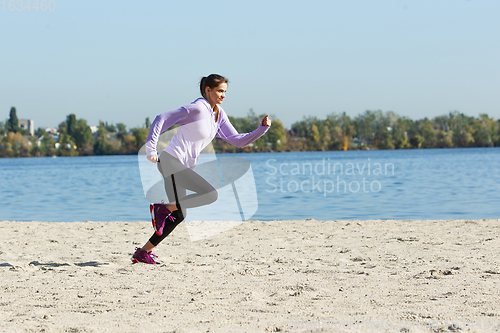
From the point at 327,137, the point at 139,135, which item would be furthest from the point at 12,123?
the point at 327,137

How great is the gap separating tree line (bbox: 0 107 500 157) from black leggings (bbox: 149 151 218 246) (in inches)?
4473

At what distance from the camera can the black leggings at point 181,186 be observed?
527 centimetres

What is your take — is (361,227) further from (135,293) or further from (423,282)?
(135,293)

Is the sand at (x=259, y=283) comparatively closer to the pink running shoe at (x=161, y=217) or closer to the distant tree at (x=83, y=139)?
the pink running shoe at (x=161, y=217)

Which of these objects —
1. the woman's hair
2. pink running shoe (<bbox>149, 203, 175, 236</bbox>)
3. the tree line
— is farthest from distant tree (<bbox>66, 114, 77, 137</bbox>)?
the woman's hair

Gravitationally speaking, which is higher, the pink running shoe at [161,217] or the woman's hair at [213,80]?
the woman's hair at [213,80]

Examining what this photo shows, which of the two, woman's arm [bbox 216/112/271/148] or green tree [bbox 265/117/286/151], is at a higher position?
green tree [bbox 265/117/286/151]

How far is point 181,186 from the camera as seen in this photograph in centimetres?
549

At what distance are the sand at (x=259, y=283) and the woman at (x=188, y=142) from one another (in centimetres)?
68

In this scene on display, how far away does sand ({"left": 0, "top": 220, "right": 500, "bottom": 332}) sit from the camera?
3770 millimetres

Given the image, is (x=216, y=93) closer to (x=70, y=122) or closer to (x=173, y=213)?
(x=173, y=213)

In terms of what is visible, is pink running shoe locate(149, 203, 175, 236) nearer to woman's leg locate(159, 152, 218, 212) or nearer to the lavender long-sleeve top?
woman's leg locate(159, 152, 218, 212)

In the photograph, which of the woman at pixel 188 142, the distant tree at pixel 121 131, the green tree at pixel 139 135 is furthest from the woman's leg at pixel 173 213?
the distant tree at pixel 121 131

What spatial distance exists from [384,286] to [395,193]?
16.2 m
